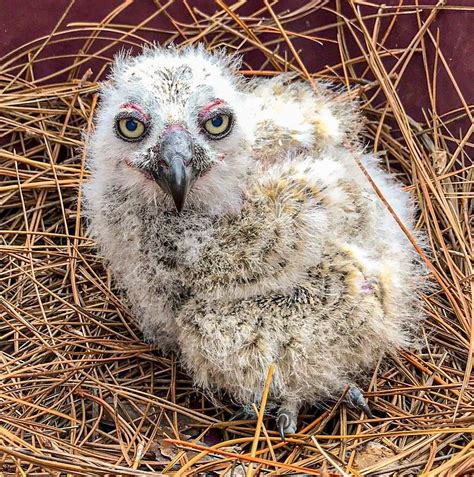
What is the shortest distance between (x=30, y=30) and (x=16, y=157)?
61 cm

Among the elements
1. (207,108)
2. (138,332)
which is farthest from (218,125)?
(138,332)

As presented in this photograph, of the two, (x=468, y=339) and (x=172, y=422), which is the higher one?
(x=172, y=422)

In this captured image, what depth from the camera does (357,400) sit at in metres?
2.53

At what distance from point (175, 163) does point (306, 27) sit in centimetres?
159

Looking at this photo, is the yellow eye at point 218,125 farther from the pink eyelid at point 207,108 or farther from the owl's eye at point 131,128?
the owl's eye at point 131,128

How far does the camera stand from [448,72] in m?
3.19

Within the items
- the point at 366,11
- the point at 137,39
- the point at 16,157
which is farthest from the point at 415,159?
the point at 16,157

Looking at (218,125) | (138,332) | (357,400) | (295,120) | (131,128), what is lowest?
(357,400)

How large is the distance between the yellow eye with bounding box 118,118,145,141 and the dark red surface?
1.25 metres

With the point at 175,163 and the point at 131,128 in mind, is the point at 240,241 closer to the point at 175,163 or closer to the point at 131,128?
the point at 175,163

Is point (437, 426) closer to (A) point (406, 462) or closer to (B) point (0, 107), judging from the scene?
(A) point (406, 462)

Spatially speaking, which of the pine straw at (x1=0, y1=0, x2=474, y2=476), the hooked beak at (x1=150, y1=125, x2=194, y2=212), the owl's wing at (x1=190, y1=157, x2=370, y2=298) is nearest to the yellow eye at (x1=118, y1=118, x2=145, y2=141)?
the hooked beak at (x1=150, y1=125, x2=194, y2=212)

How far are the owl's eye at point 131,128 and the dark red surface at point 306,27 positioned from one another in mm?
1247

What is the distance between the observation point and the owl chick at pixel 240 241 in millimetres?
2305
